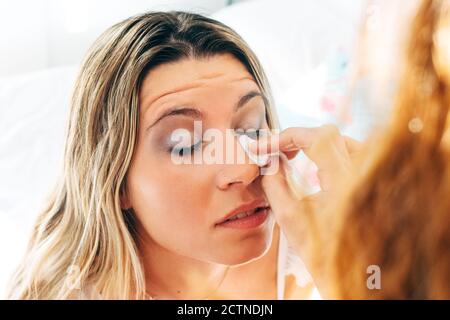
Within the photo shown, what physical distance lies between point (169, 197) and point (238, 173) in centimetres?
10

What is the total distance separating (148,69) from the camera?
77cm

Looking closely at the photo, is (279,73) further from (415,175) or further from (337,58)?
(415,175)

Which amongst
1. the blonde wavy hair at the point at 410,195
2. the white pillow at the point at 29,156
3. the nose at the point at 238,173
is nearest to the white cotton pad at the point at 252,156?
the nose at the point at 238,173

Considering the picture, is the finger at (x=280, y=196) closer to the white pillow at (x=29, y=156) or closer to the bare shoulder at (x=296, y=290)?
the bare shoulder at (x=296, y=290)

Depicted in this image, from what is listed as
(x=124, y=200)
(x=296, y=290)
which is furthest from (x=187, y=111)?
(x=296, y=290)

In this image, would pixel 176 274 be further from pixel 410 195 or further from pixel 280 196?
pixel 410 195

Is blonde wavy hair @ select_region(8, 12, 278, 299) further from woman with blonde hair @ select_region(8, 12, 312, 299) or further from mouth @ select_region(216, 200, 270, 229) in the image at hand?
mouth @ select_region(216, 200, 270, 229)

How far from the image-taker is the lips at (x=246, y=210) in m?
0.81

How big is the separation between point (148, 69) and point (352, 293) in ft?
1.45

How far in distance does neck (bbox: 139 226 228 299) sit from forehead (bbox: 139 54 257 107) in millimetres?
214

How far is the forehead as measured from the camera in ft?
2.53

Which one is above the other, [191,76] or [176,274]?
[191,76]

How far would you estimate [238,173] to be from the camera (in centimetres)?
81

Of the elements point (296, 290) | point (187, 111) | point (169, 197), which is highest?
point (187, 111)
